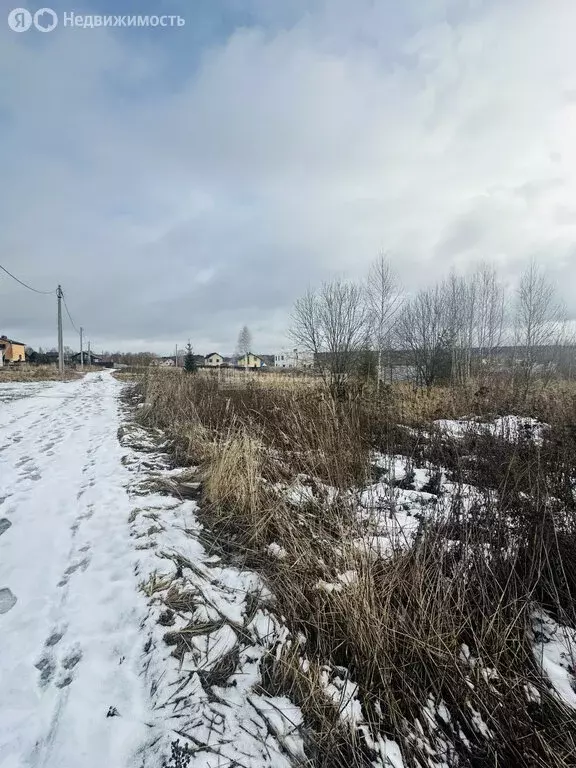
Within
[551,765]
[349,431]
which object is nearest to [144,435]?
[349,431]

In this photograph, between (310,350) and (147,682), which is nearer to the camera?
(147,682)

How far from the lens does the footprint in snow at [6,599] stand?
2016mm

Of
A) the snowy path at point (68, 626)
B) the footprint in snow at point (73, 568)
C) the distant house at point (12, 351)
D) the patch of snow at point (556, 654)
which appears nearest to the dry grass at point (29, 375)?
the snowy path at point (68, 626)

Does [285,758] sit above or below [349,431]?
below

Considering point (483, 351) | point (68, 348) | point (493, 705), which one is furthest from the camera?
point (68, 348)

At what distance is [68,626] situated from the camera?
1.89 metres

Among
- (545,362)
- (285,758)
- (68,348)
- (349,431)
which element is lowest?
(285,758)

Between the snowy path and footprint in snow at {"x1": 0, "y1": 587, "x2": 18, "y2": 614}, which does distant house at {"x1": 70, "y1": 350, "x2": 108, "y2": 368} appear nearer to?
the snowy path

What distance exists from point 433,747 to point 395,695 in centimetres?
19

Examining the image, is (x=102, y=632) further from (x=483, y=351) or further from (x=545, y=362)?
(x=483, y=351)

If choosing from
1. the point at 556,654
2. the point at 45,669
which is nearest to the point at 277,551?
the point at 45,669

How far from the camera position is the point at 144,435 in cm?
649

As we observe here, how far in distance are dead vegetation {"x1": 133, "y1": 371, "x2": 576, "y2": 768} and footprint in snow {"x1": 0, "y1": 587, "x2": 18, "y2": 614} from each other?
92 centimetres

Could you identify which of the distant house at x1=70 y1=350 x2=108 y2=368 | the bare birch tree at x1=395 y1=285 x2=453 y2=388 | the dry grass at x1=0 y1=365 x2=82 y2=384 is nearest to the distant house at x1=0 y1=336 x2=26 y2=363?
the distant house at x1=70 y1=350 x2=108 y2=368
